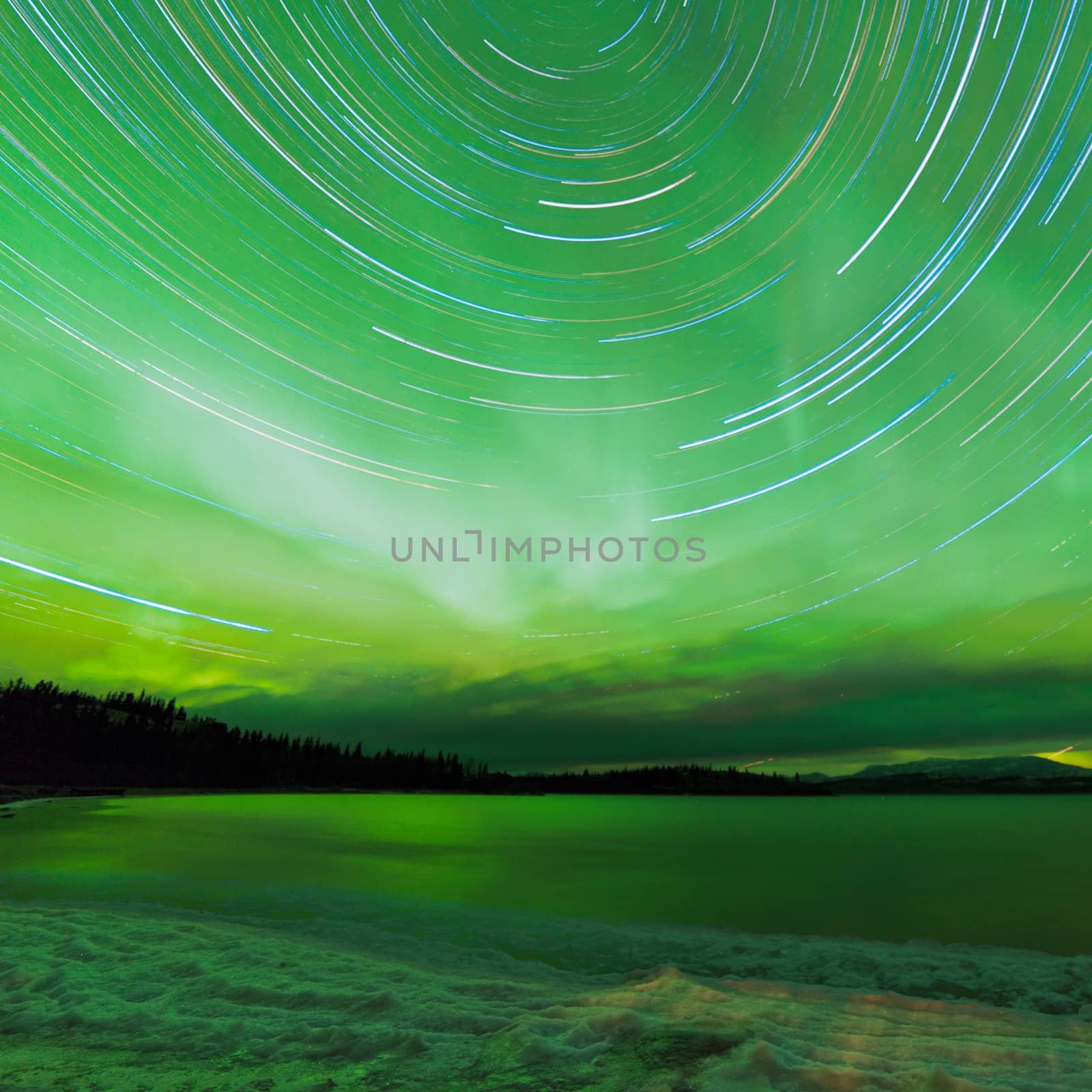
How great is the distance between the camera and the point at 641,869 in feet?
118

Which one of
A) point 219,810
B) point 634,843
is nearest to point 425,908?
point 634,843

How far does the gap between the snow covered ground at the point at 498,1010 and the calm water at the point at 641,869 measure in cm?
522

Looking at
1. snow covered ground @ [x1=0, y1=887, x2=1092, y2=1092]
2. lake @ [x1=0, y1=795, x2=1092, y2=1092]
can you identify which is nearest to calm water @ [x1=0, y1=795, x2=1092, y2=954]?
lake @ [x1=0, y1=795, x2=1092, y2=1092]

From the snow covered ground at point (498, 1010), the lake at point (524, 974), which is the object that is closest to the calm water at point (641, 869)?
the lake at point (524, 974)

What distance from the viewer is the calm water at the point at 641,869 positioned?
22.2 metres

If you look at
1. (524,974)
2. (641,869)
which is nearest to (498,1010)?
(524,974)

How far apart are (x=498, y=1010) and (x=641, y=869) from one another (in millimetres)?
29798

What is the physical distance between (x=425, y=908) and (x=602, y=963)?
8835 millimetres

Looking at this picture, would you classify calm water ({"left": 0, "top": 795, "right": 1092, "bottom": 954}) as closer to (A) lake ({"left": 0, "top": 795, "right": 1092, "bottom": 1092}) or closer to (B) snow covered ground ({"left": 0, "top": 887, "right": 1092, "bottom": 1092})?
(A) lake ({"left": 0, "top": 795, "right": 1092, "bottom": 1092})

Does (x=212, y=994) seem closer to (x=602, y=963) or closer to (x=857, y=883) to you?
(x=602, y=963)

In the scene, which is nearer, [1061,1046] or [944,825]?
[1061,1046]

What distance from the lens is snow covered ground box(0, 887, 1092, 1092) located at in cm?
652

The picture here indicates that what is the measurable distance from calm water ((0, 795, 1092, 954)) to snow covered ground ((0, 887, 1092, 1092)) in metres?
5.22

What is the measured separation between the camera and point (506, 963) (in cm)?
1414
